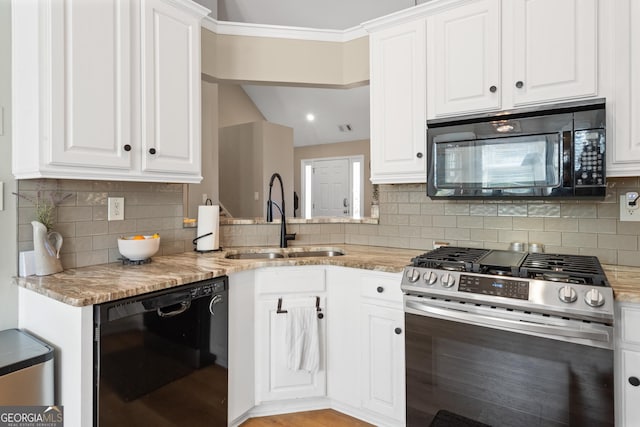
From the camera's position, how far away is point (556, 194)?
5.79ft

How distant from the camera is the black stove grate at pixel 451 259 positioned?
1.73 m

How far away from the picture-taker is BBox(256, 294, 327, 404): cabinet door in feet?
6.78

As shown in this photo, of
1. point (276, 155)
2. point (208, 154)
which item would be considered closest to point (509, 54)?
point (208, 154)

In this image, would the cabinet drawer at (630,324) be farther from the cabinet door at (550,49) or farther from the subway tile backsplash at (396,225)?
the cabinet door at (550,49)

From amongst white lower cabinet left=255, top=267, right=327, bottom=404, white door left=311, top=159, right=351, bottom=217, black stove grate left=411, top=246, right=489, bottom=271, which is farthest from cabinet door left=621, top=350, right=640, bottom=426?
white door left=311, top=159, right=351, bottom=217

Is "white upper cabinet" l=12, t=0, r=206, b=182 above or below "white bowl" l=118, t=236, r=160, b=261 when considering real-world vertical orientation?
above

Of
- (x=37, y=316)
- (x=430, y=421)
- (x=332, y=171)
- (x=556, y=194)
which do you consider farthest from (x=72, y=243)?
(x=332, y=171)

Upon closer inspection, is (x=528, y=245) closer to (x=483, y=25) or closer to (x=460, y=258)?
(x=460, y=258)

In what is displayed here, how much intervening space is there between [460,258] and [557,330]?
54cm

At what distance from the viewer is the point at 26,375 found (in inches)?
53.4

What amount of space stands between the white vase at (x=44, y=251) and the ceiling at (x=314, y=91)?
2416mm

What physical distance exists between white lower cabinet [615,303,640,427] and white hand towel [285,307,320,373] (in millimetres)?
1359

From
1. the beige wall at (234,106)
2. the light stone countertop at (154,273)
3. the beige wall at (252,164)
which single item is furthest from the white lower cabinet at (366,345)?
the beige wall at (234,106)

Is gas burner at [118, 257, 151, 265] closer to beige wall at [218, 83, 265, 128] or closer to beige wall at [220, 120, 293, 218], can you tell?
beige wall at [220, 120, 293, 218]
